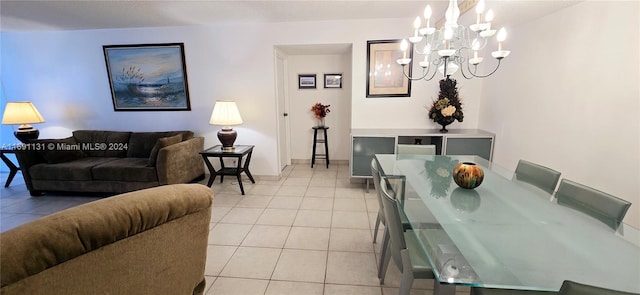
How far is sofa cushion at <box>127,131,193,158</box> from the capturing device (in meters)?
3.78

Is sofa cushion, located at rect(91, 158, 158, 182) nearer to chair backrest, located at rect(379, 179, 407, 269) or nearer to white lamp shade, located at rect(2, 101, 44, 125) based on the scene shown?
white lamp shade, located at rect(2, 101, 44, 125)

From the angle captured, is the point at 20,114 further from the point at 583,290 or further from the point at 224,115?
the point at 583,290

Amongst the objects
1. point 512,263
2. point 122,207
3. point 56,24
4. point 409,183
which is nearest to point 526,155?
point 409,183

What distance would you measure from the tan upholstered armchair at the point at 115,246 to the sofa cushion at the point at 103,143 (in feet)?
11.5

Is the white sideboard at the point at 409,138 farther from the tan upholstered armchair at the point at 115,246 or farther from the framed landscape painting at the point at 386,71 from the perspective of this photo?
the tan upholstered armchair at the point at 115,246

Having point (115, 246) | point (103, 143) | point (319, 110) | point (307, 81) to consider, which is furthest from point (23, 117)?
point (115, 246)

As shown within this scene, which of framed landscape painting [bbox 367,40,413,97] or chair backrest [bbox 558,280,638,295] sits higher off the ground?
framed landscape painting [bbox 367,40,413,97]

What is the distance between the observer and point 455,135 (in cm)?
326

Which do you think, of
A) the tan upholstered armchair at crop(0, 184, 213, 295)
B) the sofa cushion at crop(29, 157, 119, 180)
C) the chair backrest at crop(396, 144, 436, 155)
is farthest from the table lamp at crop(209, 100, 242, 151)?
the tan upholstered armchair at crop(0, 184, 213, 295)

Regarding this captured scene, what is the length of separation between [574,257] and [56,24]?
5.72 m

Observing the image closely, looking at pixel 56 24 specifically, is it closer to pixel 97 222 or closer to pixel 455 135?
pixel 97 222

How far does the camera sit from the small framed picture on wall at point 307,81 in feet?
15.2

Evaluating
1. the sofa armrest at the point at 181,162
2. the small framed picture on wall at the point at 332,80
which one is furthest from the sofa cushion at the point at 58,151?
the small framed picture on wall at the point at 332,80

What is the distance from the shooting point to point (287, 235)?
246cm
